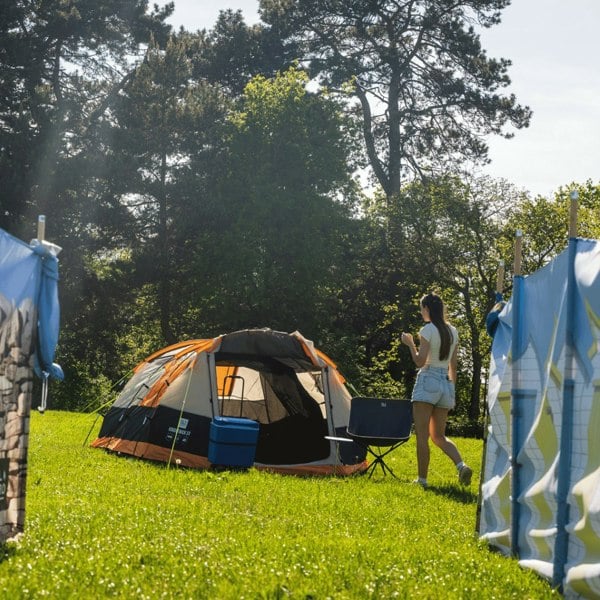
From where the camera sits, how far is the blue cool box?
10.5 metres

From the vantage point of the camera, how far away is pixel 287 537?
618 cm

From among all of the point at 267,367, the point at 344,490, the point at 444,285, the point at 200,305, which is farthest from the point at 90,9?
the point at 344,490

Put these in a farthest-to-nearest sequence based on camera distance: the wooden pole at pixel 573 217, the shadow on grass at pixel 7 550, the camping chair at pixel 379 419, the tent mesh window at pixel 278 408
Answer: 1. the tent mesh window at pixel 278 408
2. the camping chair at pixel 379 419
3. the shadow on grass at pixel 7 550
4. the wooden pole at pixel 573 217

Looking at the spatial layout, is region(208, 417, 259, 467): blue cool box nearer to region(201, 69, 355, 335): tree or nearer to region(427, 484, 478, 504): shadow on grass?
region(427, 484, 478, 504): shadow on grass

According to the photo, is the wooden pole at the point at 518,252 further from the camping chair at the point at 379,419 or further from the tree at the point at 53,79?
the tree at the point at 53,79

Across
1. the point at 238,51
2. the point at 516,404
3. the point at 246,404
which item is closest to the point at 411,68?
the point at 238,51

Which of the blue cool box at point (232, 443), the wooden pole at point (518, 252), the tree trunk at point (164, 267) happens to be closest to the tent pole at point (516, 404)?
the wooden pole at point (518, 252)

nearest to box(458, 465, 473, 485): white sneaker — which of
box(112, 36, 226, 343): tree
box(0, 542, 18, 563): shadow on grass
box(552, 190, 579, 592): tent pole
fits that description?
box(552, 190, 579, 592): tent pole

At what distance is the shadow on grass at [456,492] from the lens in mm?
8875

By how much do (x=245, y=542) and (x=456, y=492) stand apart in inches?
156

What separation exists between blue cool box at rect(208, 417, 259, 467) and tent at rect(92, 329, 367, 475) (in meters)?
0.28

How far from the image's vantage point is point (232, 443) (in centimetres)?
1059

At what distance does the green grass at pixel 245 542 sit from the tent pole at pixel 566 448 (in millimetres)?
180

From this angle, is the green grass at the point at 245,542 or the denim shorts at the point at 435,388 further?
the denim shorts at the point at 435,388
